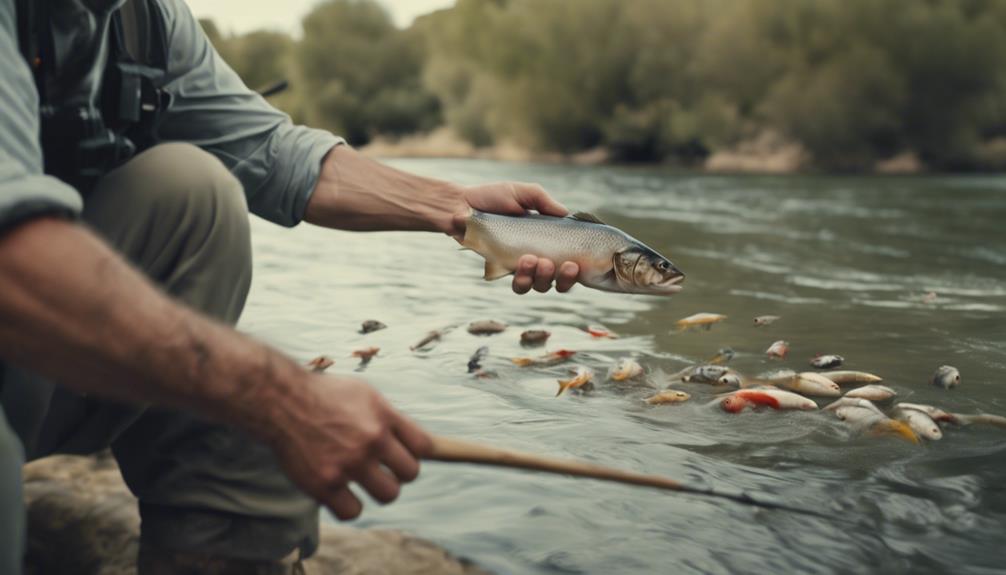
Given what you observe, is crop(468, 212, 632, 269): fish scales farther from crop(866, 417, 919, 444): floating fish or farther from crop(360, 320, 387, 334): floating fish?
crop(360, 320, 387, 334): floating fish

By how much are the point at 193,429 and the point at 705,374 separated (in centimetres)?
242

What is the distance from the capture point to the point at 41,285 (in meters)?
1.31

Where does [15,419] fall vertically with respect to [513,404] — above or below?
above

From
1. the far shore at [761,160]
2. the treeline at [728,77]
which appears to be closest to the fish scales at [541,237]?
the far shore at [761,160]

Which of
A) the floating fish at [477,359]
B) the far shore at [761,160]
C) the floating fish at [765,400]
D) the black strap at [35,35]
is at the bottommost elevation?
the far shore at [761,160]

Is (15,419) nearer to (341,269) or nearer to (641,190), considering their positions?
(341,269)

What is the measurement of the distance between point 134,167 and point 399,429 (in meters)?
0.80

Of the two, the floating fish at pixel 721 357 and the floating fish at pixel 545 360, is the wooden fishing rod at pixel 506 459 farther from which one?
the floating fish at pixel 721 357

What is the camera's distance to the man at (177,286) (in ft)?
4.40

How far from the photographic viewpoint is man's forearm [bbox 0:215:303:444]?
4.30 ft

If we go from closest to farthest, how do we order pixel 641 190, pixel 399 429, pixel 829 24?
pixel 399 429
pixel 641 190
pixel 829 24

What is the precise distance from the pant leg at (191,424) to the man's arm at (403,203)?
0.53 metres

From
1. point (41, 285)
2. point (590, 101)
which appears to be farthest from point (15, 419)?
point (590, 101)

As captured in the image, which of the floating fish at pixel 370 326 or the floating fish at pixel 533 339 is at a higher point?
the floating fish at pixel 533 339
